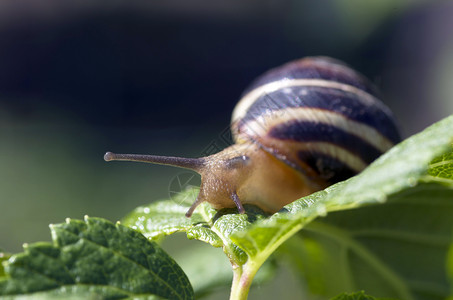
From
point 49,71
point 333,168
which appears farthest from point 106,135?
point 333,168

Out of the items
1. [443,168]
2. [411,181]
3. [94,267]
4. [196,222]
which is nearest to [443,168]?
[443,168]

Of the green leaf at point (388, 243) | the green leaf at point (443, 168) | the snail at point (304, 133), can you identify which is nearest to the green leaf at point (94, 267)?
the green leaf at point (388, 243)

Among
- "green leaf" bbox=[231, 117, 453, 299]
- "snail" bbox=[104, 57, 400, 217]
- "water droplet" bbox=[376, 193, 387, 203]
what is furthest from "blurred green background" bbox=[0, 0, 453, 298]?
"water droplet" bbox=[376, 193, 387, 203]

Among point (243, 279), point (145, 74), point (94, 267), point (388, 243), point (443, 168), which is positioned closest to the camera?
point (94, 267)

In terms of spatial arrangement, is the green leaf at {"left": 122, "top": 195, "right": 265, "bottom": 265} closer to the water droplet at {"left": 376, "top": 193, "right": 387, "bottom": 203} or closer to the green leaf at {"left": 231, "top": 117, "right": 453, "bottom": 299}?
the green leaf at {"left": 231, "top": 117, "right": 453, "bottom": 299}

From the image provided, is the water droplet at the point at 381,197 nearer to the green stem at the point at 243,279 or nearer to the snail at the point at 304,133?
the green stem at the point at 243,279

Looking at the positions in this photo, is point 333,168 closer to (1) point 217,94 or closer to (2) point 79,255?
(2) point 79,255

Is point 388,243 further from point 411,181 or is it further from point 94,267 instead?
point 94,267
